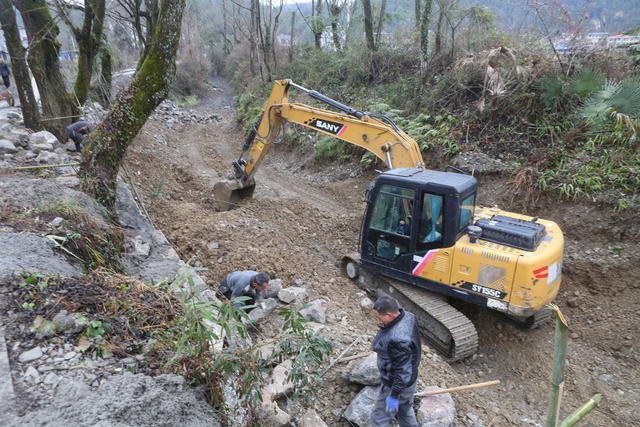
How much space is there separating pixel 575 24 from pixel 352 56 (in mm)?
7984

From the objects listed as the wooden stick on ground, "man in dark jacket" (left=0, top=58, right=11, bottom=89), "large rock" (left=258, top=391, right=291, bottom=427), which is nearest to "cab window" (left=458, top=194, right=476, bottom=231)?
the wooden stick on ground

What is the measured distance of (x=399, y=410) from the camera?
11.9 feet

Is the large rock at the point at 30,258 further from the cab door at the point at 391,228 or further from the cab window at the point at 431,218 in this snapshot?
the cab window at the point at 431,218

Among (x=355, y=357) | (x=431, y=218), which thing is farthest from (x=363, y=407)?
(x=431, y=218)

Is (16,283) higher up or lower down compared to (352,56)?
lower down

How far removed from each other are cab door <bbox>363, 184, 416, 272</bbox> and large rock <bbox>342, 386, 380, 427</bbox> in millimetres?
2325

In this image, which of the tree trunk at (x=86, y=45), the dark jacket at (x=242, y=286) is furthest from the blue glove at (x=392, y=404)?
the tree trunk at (x=86, y=45)

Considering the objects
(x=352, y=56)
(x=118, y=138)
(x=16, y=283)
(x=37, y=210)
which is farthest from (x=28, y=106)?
(x=352, y=56)

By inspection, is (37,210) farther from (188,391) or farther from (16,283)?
(188,391)

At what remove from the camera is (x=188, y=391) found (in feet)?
9.62

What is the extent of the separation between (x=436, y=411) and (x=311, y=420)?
1.18 metres

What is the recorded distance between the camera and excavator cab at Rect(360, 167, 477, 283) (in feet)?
17.6

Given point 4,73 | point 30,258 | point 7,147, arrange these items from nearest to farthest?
point 30,258 → point 7,147 → point 4,73

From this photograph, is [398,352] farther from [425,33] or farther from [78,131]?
[425,33]
